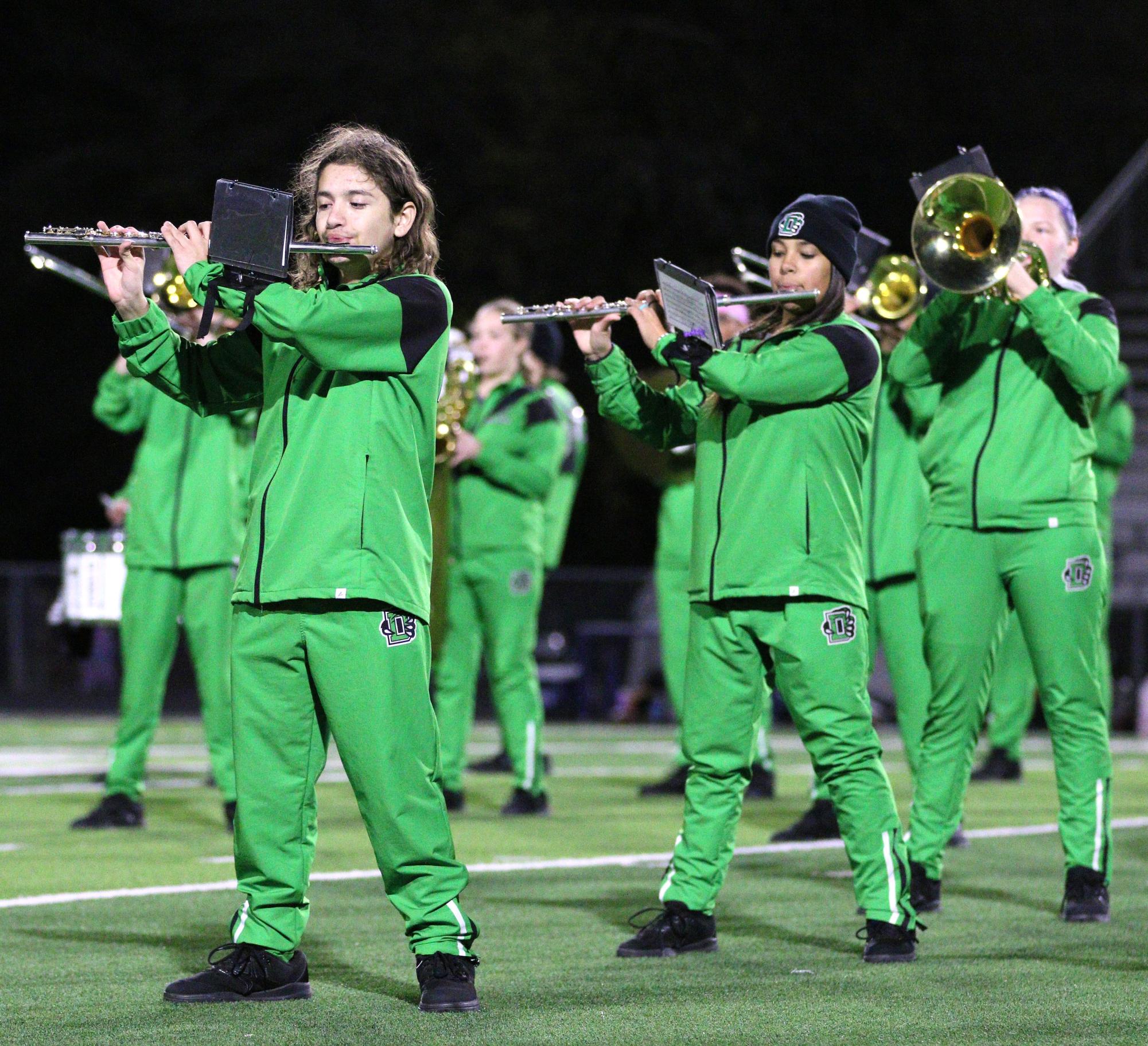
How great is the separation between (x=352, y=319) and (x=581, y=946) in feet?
7.13

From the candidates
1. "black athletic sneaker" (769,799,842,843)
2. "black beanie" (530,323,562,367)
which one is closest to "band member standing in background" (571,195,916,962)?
"black athletic sneaker" (769,799,842,843)

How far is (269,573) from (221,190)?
2.98ft

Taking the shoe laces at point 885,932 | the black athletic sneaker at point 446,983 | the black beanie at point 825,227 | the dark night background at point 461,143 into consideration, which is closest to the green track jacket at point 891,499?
the black beanie at point 825,227

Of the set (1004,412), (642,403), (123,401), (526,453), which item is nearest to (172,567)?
(123,401)

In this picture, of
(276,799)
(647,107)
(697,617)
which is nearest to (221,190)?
(276,799)

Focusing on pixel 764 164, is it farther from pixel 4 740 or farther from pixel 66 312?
pixel 4 740

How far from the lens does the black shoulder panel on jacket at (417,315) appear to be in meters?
5.12

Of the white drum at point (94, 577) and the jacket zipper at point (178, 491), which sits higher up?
the jacket zipper at point (178, 491)

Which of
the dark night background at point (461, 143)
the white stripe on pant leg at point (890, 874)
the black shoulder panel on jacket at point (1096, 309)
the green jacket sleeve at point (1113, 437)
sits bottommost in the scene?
the white stripe on pant leg at point (890, 874)

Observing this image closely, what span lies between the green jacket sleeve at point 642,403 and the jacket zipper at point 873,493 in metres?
2.35

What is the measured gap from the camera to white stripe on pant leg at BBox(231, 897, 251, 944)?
526cm

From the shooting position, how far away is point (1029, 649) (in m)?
6.88

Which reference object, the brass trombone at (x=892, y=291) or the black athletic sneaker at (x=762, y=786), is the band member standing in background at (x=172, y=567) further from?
the black athletic sneaker at (x=762, y=786)

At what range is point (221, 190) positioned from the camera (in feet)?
16.6
